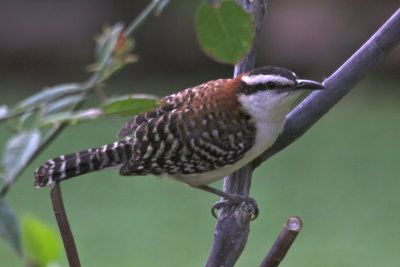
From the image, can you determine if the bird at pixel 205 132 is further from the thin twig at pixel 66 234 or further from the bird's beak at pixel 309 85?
the thin twig at pixel 66 234

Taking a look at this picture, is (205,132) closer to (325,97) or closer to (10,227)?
(325,97)

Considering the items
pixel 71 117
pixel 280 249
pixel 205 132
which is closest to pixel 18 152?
pixel 71 117

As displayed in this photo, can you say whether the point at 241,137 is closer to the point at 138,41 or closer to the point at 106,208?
the point at 106,208

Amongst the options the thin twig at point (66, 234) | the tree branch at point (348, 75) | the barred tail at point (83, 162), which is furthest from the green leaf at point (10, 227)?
the barred tail at point (83, 162)

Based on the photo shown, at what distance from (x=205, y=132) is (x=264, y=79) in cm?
23

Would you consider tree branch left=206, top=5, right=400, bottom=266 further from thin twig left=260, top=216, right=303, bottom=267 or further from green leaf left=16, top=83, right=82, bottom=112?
green leaf left=16, top=83, right=82, bottom=112

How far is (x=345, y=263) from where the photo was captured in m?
5.18

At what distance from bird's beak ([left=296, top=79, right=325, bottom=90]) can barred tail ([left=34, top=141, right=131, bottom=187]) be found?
47cm

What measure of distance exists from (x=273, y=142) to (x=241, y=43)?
4.23 feet

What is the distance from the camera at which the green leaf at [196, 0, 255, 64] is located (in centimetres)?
60

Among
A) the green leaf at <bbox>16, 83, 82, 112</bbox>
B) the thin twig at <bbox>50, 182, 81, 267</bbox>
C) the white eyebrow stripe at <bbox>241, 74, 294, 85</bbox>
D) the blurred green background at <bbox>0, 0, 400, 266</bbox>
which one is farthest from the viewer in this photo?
the blurred green background at <bbox>0, 0, 400, 266</bbox>

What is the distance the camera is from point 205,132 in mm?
2016

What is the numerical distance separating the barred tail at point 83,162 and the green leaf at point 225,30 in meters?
1.08

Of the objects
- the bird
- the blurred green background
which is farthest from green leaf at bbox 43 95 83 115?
the blurred green background
